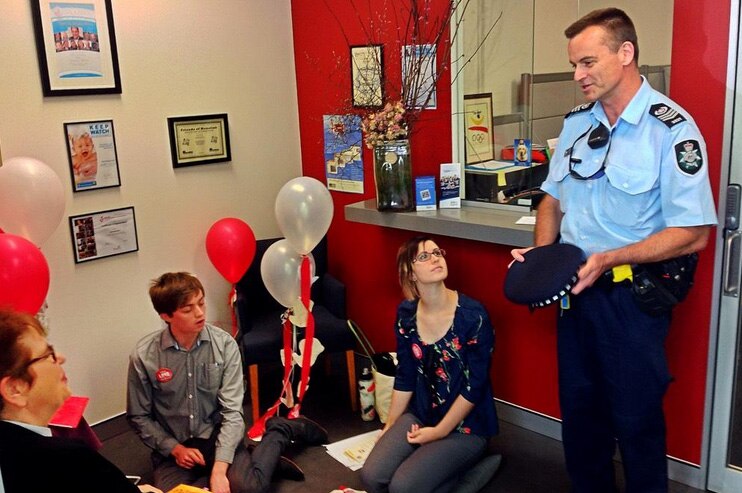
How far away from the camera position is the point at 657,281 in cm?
202

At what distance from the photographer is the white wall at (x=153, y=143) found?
2885mm

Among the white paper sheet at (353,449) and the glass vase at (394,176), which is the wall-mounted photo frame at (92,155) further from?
the white paper sheet at (353,449)

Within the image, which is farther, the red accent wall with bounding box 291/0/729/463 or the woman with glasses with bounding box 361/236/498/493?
the woman with glasses with bounding box 361/236/498/493

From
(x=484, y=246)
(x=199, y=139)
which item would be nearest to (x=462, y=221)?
(x=484, y=246)

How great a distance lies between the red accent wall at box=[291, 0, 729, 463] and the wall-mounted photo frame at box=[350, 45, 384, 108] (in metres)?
0.05

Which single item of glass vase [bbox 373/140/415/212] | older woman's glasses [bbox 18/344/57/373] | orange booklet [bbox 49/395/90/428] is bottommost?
orange booklet [bbox 49/395/90/428]

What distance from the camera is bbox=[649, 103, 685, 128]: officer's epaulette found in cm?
200

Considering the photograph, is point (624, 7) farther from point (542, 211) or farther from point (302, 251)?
point (302, 251)

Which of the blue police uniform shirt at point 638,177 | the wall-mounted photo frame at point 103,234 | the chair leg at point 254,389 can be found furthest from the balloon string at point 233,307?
the blue police uniform shirt at point 638,177

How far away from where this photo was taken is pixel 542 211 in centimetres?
240

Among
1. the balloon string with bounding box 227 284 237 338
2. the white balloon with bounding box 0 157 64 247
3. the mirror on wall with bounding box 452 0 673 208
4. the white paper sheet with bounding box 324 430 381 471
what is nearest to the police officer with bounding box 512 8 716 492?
the mirror on wall with bounding box 452 0 673 208

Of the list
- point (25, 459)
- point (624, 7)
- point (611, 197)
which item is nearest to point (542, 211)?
point (611, 197)

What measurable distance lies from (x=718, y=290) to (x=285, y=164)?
234cm

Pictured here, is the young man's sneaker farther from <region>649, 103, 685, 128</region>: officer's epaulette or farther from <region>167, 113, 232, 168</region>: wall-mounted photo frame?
<region>649, 103, 685, 128</region>: officer's epaulette
